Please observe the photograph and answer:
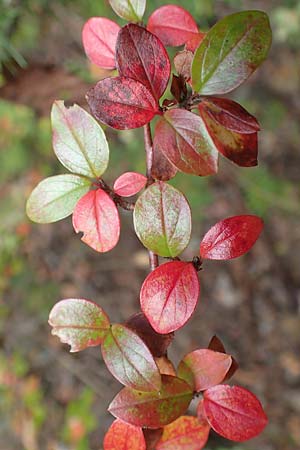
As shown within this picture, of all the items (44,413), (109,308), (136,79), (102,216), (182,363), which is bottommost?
(44,413)

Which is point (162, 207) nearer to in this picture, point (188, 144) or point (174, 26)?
point (188, 144)

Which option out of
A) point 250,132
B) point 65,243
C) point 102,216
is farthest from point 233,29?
point 65,243

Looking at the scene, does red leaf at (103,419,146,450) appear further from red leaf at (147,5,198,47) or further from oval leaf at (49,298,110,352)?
red leaf at (147,5,198,47)

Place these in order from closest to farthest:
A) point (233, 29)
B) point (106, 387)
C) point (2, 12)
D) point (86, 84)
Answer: point (233, 29)
point (2, 12)
point (86, 84)
point (106, 387)

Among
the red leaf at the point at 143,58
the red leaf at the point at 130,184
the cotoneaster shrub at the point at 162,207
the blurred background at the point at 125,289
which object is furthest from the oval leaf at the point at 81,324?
the blurred background at the point at 125,289

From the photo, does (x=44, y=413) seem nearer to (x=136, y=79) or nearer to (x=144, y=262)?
(x=144, y=262)

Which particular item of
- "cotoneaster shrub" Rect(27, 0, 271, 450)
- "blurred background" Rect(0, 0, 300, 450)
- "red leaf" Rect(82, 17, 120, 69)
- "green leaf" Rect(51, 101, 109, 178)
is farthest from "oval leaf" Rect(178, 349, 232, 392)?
"blurred background" Rect(0, 0, 300, 450)
